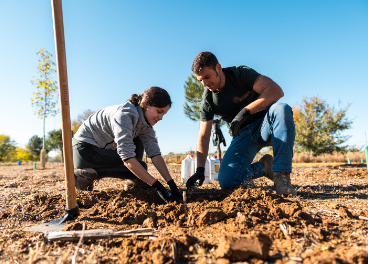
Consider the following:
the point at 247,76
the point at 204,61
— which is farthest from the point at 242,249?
the point at 247,76

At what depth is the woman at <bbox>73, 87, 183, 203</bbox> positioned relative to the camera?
2.40 meters

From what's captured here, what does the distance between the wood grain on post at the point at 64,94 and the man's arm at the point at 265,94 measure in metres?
1.87

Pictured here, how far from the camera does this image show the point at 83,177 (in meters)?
3.03

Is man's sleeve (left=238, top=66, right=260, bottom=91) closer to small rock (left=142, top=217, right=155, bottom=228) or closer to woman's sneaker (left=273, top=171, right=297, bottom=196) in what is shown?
woman's sneaker (left=273, top=171, right=297, bottom=196)

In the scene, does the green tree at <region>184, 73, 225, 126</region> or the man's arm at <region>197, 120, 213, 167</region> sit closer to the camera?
the man's arm at <region>197, 120, 213, 167</region>

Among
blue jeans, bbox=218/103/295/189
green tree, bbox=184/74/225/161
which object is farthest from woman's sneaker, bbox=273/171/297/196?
green tree, bbox=184/74/225/161

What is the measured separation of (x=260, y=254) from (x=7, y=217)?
2351 mm

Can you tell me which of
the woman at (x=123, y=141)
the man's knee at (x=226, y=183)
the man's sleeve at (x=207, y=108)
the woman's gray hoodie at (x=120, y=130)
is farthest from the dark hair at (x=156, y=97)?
the man's knee at (x=226, y=183)

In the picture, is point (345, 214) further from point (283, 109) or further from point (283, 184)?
point (283, 109)

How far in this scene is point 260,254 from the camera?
1.11 meters

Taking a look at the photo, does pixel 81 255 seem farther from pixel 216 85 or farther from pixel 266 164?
pixel 266 164

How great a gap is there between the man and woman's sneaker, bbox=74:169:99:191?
4.12 feet

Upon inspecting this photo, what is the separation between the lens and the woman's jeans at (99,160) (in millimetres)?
2955

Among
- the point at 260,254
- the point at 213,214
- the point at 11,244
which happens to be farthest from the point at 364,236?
the point at 11,244
